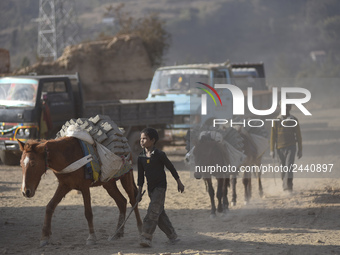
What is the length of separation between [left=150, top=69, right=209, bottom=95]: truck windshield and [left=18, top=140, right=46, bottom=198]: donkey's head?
30.0 feet

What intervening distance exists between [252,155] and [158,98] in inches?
234

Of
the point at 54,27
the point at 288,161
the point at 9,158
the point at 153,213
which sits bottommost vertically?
the point at 9,158

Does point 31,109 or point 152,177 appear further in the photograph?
point 31,109

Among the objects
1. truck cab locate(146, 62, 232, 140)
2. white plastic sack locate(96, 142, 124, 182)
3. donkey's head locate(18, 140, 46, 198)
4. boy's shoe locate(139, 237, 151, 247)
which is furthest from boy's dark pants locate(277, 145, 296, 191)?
donkey's head locate(18, 140, 46, 198)

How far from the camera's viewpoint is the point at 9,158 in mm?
14312

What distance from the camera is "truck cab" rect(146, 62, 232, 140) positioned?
15.2 metres

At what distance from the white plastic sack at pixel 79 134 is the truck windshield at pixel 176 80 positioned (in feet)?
27.5

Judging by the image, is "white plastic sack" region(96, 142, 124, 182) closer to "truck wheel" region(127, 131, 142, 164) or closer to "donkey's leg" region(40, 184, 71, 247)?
"donkey's leg" region(40, 184, 71, 247)

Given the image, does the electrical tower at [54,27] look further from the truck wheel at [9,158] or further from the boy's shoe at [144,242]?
the boy's shoe at [144,242]

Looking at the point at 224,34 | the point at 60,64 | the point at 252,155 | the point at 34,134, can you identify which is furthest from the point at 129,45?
the point at 224,34

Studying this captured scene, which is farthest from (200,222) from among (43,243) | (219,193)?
(43,243)

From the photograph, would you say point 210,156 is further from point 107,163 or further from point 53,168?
point 53,168

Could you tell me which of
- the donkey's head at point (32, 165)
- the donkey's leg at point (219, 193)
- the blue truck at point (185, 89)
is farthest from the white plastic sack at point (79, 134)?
the blue truck at point (185, 89)

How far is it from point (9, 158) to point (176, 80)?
5.04m
